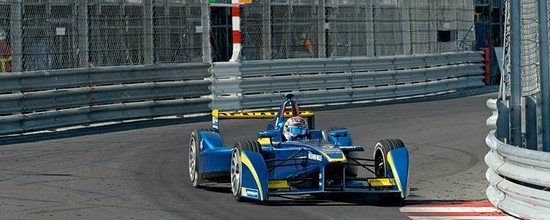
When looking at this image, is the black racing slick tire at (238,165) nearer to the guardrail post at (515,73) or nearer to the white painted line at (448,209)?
the white painted line at (448,209)

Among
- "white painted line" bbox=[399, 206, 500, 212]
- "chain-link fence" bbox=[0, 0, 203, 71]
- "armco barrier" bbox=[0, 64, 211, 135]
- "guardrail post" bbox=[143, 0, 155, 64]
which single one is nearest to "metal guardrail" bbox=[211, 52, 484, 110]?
"armco barrier" bbox=[0, 64, 211, 135]

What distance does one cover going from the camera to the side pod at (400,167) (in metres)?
11.2

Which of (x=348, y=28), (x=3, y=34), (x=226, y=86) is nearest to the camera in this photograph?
(x=3, y=34)

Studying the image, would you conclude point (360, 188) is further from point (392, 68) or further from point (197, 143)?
point (392, 68)

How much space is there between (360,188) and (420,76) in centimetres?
1761

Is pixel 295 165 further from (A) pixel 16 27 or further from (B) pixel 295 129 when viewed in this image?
(A) pixel 16 27

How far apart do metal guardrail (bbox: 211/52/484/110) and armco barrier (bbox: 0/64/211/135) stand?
67 centimetres

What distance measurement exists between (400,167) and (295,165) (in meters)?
1.22

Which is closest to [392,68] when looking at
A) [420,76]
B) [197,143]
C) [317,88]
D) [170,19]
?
[420,76]

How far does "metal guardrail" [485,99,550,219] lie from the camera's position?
9742mm

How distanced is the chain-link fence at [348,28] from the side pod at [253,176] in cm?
1313

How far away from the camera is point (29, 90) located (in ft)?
62.4

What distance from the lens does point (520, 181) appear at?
10.3 metres

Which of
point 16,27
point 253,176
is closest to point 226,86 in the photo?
point 16,27
